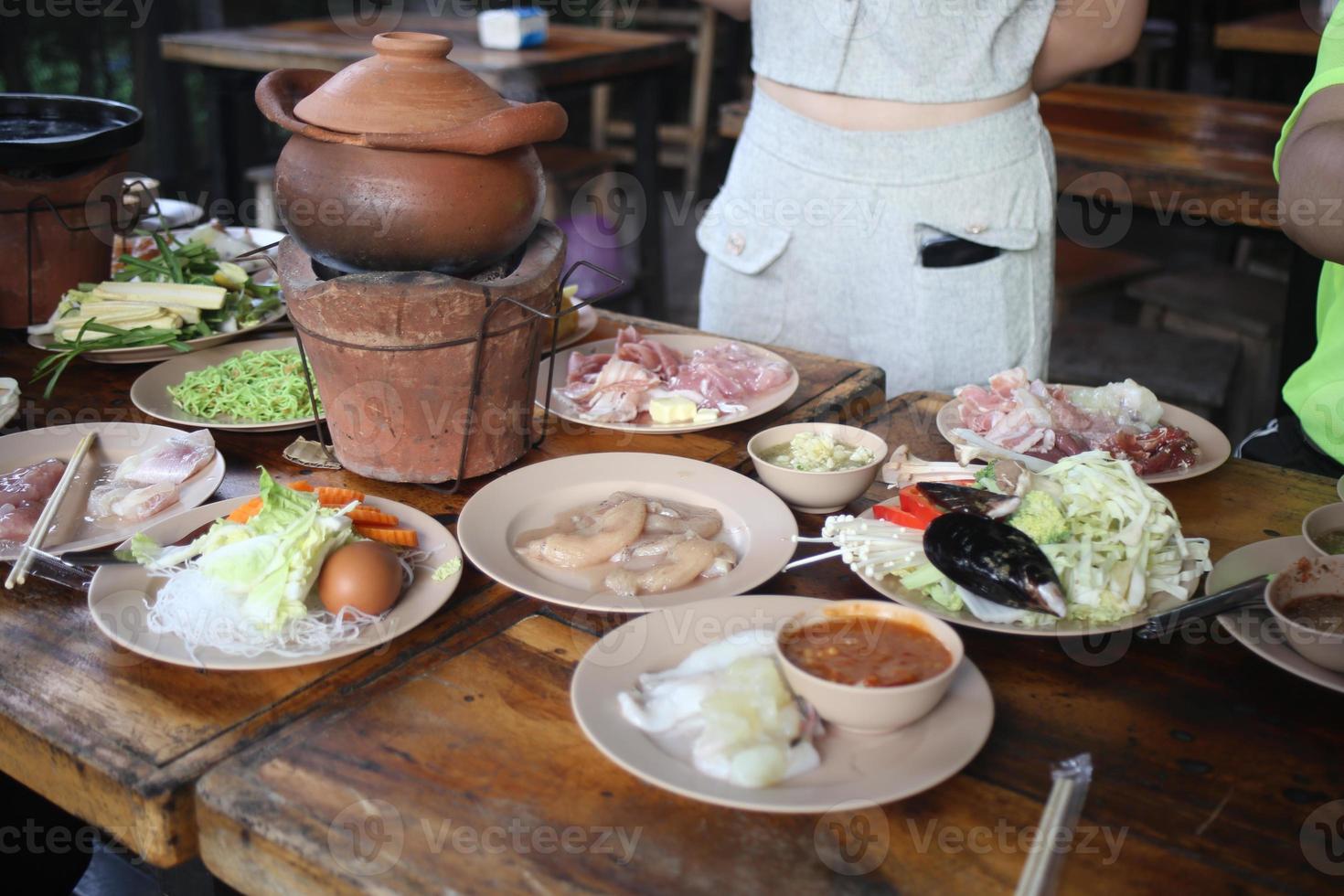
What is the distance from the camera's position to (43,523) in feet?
4.95

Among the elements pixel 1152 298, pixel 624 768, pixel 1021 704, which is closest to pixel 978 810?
pixel 1021 704

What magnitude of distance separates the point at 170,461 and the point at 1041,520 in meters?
1.26

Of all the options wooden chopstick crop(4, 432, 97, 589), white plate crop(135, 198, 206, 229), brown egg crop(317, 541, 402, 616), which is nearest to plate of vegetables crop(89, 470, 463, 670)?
brown egg crop(317, 541, 402, 616)

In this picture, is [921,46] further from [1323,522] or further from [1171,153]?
[1171,153]

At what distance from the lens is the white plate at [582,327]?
2.38m

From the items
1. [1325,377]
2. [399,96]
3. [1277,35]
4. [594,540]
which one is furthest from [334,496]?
[1277,35]

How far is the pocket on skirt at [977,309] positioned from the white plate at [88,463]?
1587mm

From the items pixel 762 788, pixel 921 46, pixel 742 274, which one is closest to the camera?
pixel 762 788

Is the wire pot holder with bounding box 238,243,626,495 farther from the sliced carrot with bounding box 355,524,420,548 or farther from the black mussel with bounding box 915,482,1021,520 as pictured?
the black mussel with bounding box 915,482,1021,520

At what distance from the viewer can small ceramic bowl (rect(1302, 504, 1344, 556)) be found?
1.46m

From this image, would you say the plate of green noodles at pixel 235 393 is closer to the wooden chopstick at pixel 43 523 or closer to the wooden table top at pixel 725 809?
the wooden chopstick at pixel 43 523

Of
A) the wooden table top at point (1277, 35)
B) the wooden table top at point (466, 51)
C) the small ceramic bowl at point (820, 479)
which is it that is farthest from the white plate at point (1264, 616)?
the wooden table top at point (1277, 35)

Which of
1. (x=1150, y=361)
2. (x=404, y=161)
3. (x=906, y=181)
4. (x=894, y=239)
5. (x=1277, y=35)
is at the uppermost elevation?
(x=1277, y=35)

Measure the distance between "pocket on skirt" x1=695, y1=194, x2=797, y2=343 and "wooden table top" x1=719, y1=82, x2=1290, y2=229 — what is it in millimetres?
1385
